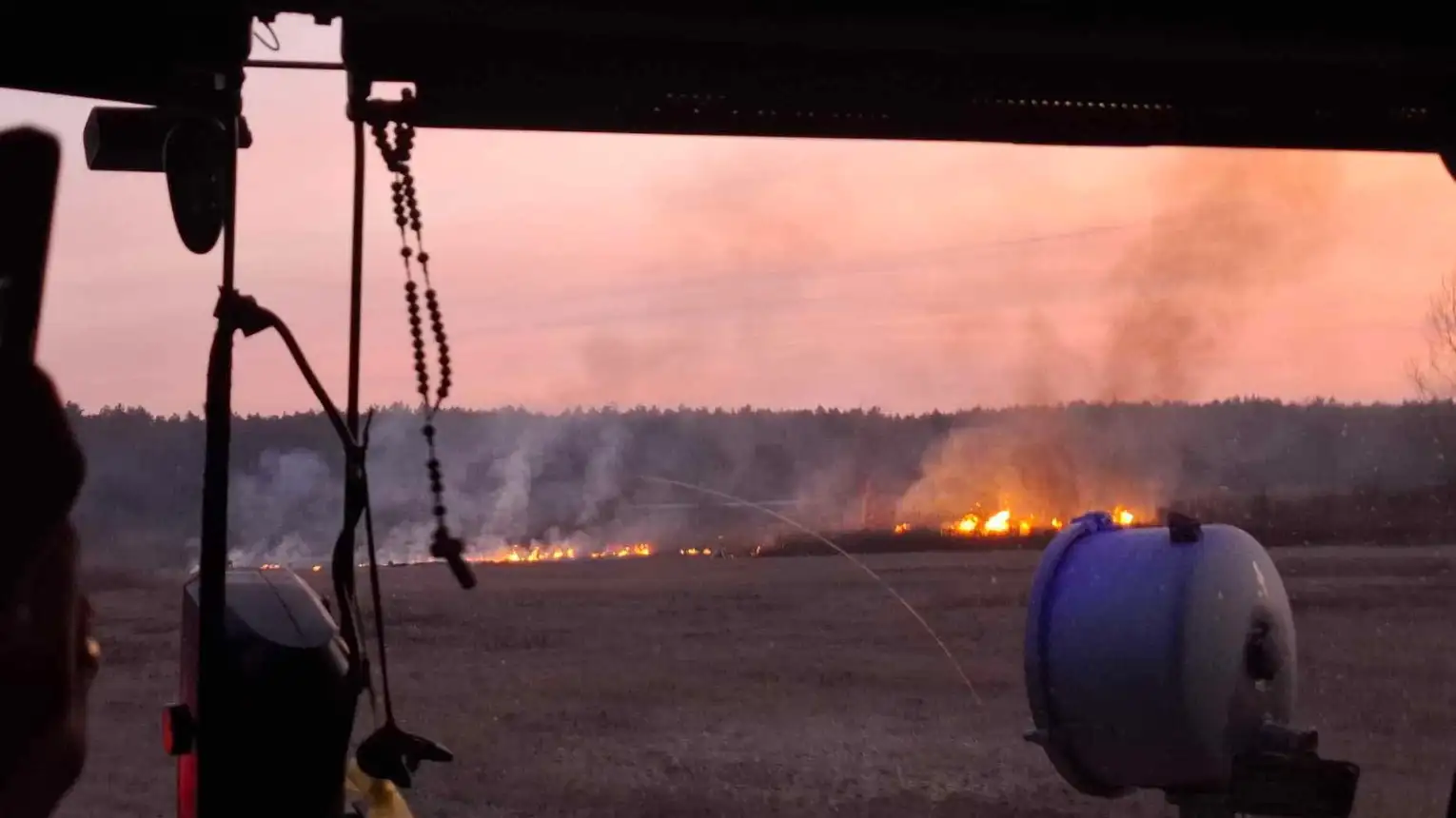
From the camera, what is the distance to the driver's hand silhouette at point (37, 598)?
1.42 m

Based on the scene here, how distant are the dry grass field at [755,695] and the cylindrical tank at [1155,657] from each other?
11.3ft

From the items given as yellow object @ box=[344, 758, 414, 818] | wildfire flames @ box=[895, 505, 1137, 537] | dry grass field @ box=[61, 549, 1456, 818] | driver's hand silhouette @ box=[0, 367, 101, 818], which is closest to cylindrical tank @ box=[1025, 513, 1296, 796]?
yellow object @ box=[344, 758, 414, 818]

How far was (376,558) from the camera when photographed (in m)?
1.90

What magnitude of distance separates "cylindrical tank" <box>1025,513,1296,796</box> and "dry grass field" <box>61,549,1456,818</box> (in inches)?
136

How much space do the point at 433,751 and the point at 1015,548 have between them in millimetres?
22349

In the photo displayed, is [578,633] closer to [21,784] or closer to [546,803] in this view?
[546,803]

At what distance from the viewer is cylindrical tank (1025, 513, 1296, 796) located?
314 cm

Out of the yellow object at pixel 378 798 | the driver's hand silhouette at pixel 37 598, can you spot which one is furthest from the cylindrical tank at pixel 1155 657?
the driver's hand silhouette at pixel 37 598

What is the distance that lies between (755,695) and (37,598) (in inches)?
370

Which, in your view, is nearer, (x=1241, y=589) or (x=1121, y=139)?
(x=1121, y=139)

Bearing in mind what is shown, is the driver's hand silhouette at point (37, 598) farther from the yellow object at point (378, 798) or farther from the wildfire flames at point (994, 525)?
the wildfire flames at point (994, 525)

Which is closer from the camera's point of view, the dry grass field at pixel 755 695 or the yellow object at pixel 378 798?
the yellow object at pixel 378 798

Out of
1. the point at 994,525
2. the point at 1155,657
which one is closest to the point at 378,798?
the point at 1155,657

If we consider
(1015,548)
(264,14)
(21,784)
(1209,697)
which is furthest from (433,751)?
(1015,548)
